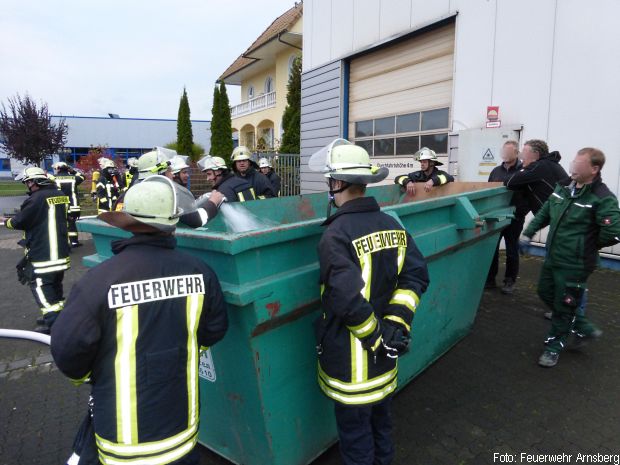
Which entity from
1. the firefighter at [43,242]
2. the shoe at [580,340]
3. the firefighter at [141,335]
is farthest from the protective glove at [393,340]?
the firefighter at [43,242]

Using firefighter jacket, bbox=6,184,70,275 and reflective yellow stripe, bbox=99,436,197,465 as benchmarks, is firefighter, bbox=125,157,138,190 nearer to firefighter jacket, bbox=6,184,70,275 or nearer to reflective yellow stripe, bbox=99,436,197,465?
firefighter jacket, bbox=6,184,70,275

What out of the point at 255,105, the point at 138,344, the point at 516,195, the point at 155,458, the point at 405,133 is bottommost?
the point at 155,458

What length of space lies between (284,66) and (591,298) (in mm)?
17853

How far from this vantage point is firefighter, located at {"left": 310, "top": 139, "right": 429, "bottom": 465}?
6.07 feet

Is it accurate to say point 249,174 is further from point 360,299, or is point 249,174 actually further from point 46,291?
point 360,299

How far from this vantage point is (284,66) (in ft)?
65.9

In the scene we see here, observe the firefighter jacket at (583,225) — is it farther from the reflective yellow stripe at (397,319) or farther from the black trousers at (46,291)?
the black trousers at (46,291)

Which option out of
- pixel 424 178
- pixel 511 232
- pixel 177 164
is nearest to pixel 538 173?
pixel 511 232

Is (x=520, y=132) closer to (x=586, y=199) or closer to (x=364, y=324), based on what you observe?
(x=586, y=199)

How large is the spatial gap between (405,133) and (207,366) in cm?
797

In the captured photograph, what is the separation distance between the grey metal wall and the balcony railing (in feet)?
32.4

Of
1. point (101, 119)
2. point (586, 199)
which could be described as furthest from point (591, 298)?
point (101, 119)

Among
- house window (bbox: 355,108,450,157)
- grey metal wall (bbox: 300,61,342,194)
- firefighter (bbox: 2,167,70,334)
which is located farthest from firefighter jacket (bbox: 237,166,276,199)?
grey metal wall (bbox: 300,61,342,194)

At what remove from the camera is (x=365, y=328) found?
183cm
